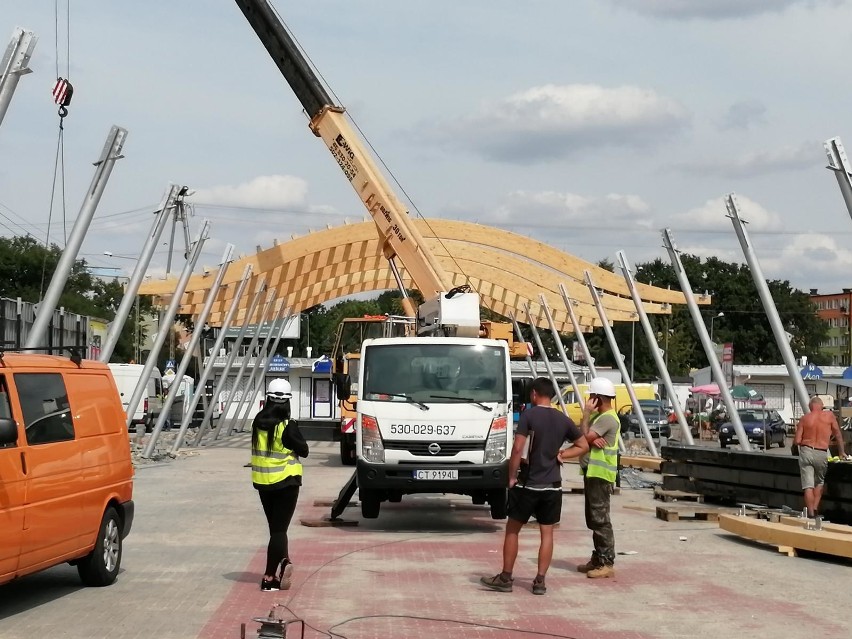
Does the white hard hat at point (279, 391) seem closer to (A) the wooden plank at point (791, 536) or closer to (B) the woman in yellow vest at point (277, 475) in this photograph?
(B) the woman in yellow vest at point (277, 475)

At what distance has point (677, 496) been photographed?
1917cm

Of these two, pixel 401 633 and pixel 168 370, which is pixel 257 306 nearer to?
pixel 168 370

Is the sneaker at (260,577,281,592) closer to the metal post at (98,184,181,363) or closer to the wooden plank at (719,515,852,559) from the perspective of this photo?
the wooden plank at (719,515,852,559)

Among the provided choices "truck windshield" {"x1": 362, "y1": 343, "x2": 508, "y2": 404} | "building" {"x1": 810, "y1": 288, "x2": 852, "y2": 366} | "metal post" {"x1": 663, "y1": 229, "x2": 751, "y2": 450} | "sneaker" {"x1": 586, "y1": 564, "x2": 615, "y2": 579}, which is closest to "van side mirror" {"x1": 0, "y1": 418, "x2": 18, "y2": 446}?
"sneaker" {"x1": 586, "y1": 564, "x2": 615, "y2": 579}

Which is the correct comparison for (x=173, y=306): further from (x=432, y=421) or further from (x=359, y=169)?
(x=432, y=421)

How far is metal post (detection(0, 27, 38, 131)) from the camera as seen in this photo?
1359cm

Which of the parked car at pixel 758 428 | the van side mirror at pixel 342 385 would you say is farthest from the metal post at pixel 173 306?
the parked car at pixel 758 428

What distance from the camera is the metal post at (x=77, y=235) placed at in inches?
622

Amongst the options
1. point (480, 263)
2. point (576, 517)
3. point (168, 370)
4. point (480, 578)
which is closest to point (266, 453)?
point (480, 578)

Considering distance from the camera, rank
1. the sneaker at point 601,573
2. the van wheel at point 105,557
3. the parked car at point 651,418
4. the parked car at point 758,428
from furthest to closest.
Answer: the parked car at point 651,418 < the parked car at point 758,428 < the sneaker at point 601,573 < the van wheel at point 105,557

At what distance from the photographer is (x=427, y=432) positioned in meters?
15.6

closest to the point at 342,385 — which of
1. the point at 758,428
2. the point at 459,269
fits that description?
the point at 459,269

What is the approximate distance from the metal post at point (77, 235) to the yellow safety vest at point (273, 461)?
5.90 metres

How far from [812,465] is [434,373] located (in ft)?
15.6
